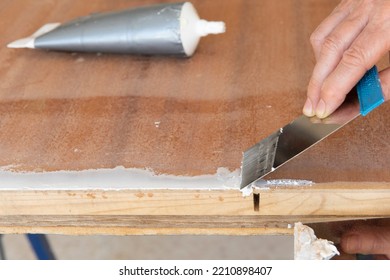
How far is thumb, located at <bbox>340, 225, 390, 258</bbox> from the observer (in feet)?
2.73

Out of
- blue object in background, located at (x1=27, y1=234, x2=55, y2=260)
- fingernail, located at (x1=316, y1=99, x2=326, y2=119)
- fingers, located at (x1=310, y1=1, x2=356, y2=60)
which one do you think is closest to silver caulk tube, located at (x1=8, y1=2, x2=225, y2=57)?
fingers, located at (x1=310, y1=1, x2=356, y2=60)

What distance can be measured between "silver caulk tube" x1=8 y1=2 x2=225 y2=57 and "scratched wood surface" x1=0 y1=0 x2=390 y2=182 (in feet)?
0.08

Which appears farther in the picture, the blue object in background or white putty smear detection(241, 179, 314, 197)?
the blue object in background

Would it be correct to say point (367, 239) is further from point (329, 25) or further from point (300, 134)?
point (329, 25)

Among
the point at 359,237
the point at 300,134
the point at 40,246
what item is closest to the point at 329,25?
the point at 300,134

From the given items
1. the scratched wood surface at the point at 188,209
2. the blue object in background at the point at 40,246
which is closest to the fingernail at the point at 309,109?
the scratched wood surface at the point at 188,209

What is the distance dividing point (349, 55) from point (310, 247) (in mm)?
259

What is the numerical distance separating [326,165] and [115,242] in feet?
3.85

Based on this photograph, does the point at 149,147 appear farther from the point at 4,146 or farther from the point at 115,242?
the point at 115,242

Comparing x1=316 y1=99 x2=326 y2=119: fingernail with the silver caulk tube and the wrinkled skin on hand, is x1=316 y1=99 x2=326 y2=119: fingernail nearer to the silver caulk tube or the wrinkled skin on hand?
the wrinkled skin on hand

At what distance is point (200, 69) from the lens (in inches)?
39.8

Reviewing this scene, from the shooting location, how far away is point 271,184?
758 millimetres

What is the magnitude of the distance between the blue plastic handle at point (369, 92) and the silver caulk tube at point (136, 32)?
34 centimetres
